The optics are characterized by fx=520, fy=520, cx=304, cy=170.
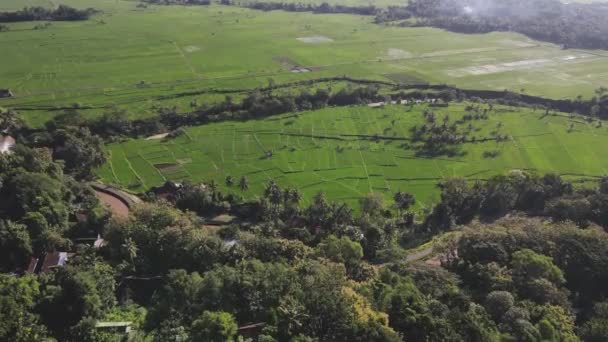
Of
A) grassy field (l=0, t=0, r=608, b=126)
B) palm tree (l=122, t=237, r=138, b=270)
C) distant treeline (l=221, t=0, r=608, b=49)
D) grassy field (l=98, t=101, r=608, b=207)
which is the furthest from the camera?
distant treeline (l=221, t=0, r=608, b=49)

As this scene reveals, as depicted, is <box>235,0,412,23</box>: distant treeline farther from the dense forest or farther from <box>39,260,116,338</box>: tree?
<box>39,260,116,338</box>: tree

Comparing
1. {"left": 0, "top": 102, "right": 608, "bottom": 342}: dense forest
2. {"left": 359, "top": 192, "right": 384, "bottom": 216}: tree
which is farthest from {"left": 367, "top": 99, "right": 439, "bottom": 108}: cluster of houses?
{"left": 359, "top": 192, "right": 384, "bottom": 216}: tree

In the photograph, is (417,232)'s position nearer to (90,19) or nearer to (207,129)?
(207,129)

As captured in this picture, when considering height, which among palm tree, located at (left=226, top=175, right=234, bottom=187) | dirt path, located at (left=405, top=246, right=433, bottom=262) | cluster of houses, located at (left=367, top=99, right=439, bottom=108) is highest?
cluster of houses, located at (left=367, top=99, right=439, bottom=108)

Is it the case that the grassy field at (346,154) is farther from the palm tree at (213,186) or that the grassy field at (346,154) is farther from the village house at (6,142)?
the village house at (6,142)

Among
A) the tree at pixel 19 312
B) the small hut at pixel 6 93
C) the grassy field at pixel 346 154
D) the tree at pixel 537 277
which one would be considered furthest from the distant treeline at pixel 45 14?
the tree at pixel 537 277

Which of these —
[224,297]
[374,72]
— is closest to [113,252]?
[224,297]

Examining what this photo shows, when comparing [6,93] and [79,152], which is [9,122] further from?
[6,93]
